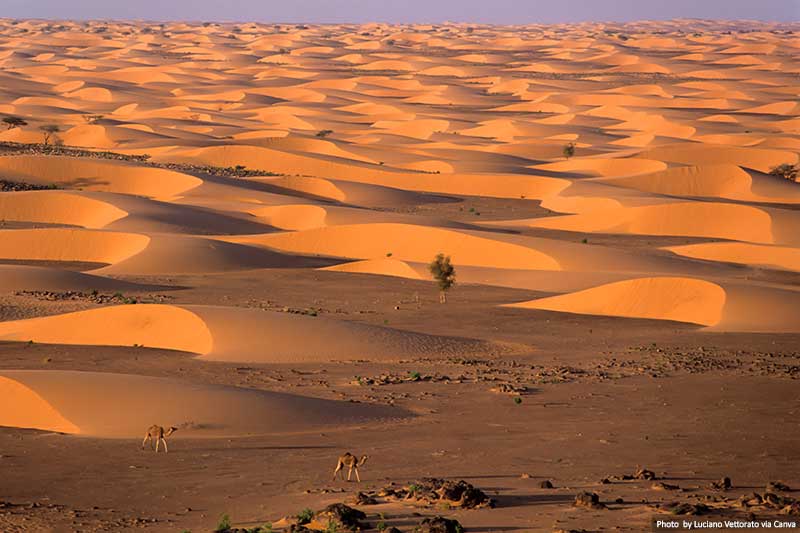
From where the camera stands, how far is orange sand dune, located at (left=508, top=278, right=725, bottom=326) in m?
27.7

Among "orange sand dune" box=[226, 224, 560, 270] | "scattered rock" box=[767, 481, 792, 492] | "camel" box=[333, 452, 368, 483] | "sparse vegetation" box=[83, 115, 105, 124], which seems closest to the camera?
"scattered rock" box=[767, 481, 792, 492]

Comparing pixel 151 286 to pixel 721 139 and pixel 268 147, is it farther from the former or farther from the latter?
pixel 721 139

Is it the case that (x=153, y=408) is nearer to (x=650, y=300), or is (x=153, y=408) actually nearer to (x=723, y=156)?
(x=650, y=300)

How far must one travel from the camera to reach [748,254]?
128 feet

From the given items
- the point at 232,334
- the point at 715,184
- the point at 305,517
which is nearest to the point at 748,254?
the point at 715,184

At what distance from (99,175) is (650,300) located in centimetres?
3169

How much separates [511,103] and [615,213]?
64918mm

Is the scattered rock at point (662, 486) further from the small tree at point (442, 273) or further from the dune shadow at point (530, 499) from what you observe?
the small tree at point (442, 273)

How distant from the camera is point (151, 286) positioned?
102 feet

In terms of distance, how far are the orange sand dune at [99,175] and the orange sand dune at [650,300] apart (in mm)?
27293

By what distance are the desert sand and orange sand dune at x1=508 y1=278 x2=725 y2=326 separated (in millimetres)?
61

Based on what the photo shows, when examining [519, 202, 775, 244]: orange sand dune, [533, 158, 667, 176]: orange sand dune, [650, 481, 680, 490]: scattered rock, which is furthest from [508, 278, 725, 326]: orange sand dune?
[533, 158, 667, 176]: orange sand dune

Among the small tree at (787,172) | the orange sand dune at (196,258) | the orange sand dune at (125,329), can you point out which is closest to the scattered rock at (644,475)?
the orange sand dune at (125,329)

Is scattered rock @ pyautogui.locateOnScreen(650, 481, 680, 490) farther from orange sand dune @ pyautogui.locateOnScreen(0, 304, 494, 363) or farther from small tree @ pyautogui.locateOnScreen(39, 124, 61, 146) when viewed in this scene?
small tree @ pyautogui.locateOnScreen(39, 124, 61, 146)
